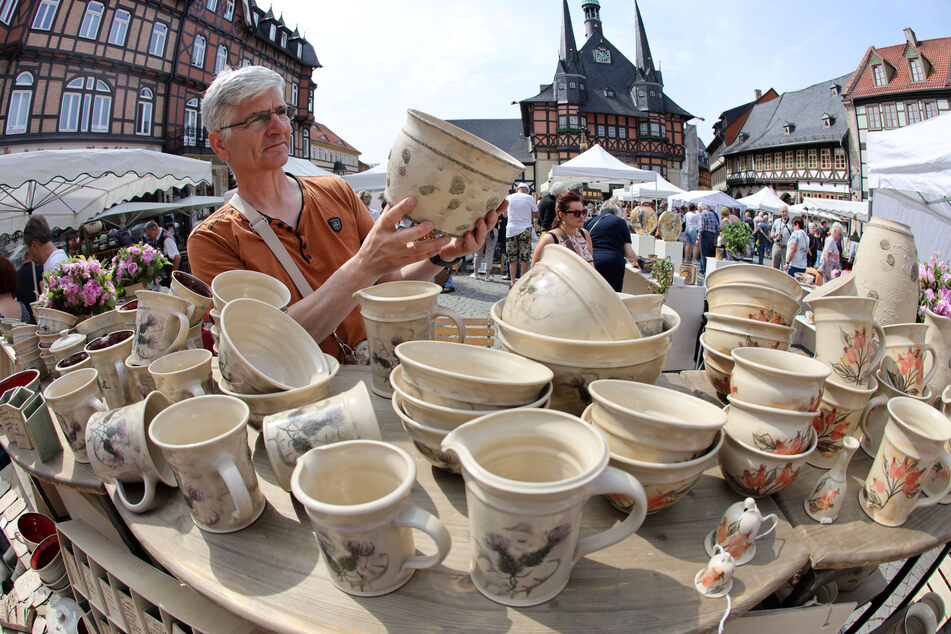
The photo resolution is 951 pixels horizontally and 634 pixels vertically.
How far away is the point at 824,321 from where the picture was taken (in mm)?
1238

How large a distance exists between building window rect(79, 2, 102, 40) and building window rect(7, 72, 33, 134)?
236 centimetres

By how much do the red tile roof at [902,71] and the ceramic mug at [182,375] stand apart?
39.0 meters

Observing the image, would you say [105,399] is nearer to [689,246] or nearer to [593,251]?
[593,251]

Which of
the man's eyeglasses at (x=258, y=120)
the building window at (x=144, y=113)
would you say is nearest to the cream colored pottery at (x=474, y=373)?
the man's eyeglasses at (x=258, y=120)

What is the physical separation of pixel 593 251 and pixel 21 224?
8543mm

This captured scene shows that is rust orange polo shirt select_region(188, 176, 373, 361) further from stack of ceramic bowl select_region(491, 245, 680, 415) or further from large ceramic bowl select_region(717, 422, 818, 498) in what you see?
large ceramic bowl select_region(717, 422, 818, 498)

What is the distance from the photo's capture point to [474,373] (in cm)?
119

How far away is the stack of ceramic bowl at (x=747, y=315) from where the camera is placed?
135 cm

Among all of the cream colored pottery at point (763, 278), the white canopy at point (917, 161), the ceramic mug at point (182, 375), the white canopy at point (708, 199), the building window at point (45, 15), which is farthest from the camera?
the white canopy at point (708, 199)

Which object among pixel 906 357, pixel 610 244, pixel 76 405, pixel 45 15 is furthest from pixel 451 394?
pixel 45 15

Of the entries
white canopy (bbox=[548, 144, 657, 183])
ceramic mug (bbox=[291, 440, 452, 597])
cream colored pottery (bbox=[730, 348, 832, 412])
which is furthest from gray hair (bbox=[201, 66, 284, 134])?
white canopy (bbox=[548, 144, 657, 183])

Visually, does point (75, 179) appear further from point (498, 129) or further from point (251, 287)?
point (498, 129)

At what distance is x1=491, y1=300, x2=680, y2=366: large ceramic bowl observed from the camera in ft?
3.50

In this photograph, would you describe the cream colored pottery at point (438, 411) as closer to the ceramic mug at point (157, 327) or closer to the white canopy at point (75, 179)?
the ceramic mug at point (157, 327)
